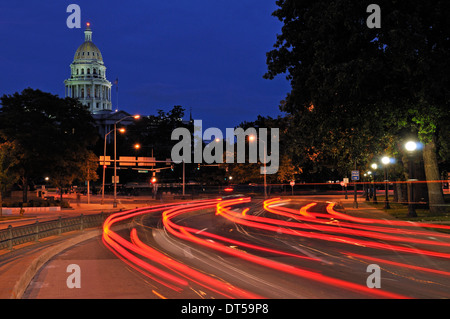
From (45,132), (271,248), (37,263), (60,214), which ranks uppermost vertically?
(45,132)

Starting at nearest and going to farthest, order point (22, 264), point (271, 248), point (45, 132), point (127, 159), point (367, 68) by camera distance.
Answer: point (22, 264)
point (271, 248)
point (367, 68)
point (45, 132)
point (127, 159)

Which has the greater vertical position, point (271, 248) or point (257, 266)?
point (257, 266)

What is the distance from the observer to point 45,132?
51.2 metres

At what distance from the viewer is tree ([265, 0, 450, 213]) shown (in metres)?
23.1

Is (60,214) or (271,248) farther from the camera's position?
(60,214)

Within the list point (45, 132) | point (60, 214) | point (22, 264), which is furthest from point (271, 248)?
point (45, 132)

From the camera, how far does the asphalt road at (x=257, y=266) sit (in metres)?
10.1

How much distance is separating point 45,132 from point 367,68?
38.8 m

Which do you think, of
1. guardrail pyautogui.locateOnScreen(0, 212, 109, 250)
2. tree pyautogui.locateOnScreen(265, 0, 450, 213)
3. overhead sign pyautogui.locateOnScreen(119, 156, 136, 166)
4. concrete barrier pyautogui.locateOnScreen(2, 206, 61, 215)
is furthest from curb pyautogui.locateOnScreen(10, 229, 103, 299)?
overhead sign pyautogui.locateOnScreen(119, 156, 136, 166)

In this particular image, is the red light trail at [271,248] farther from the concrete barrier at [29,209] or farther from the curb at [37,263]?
the concrete barrier at [29,209]

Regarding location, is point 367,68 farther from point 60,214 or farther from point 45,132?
point 45,132

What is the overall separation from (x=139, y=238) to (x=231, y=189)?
235 ft

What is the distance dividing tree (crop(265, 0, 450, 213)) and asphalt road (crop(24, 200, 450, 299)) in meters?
7.10
